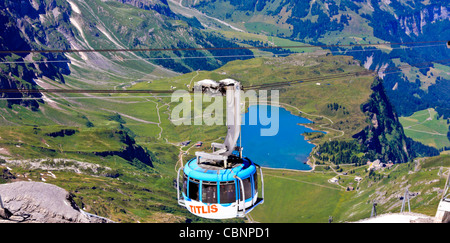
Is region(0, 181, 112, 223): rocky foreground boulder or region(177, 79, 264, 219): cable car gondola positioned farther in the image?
region(0, 181, 112, 223): rocky foreground boulder

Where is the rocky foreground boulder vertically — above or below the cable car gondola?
below

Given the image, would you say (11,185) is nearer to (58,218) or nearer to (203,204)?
(58,218)

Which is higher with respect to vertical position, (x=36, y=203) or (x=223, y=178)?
(x=223, y=178)

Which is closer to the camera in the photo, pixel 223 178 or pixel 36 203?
pixel 223 178

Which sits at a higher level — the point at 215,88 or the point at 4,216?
the point at 215,88
